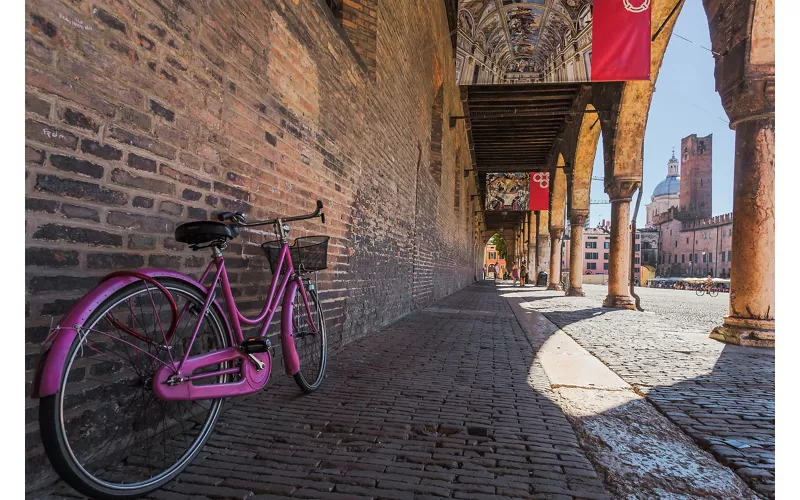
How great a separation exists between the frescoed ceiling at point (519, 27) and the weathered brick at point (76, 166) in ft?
28.0

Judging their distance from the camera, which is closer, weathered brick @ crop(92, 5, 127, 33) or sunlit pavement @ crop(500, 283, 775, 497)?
weathered brick @ crop(92, 5, 127, 33)

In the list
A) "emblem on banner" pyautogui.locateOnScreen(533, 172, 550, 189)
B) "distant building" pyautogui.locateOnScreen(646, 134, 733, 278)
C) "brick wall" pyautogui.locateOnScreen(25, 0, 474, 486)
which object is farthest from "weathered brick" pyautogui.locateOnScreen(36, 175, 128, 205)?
"distant building" pyautogui.locateOnScreen(646, 134, 733, 278)

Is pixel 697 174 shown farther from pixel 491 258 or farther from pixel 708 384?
pixel 708 384

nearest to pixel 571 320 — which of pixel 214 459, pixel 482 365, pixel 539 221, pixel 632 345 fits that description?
pixel 632 345

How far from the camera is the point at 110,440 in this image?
1.87m

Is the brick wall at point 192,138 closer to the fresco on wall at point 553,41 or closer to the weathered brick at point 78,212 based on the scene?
the weathered brick at point 78,212

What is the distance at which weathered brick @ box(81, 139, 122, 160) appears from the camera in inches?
69.0

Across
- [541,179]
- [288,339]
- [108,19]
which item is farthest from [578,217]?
[108,19]

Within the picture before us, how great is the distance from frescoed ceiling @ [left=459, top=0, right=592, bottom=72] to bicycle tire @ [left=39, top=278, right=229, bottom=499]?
8.69m

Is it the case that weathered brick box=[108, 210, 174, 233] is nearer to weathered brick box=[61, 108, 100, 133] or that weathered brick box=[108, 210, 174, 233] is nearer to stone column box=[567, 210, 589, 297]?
weathered brick box=[61, 108, 100, 133]

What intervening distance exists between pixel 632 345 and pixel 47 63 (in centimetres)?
551

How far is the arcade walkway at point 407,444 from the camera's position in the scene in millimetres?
1738

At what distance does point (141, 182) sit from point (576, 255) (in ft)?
55.9

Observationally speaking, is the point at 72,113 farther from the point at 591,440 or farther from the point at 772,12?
the point at 772,12
